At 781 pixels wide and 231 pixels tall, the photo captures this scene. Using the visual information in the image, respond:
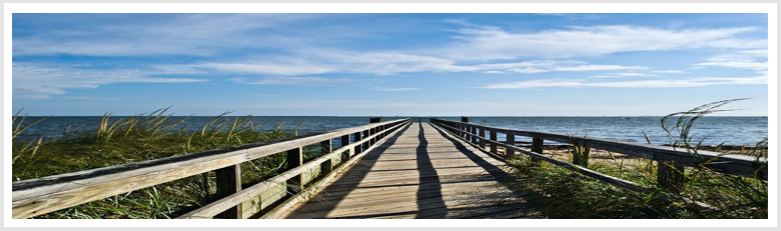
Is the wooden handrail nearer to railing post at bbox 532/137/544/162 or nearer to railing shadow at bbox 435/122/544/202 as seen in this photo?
railing shadow at bbox 435/122/544/202

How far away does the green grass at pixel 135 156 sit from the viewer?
308cm

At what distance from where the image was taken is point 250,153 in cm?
346

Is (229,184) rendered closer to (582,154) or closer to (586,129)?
(582,154)

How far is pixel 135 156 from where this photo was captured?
14.2 ft

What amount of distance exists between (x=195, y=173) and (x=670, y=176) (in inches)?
126

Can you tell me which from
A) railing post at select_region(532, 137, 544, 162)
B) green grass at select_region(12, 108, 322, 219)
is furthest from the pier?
green grass at select_region(12, 108, 322, 219)

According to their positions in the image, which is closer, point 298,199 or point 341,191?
point 298,199

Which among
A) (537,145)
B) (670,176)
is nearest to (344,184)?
(537,145)

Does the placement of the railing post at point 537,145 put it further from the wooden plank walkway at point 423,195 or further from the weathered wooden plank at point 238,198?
the weathered wooden plank at point 238,198

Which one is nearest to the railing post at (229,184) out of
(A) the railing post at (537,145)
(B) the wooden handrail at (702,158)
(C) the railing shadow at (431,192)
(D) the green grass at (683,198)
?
(C) the railing shadow at (431,192)

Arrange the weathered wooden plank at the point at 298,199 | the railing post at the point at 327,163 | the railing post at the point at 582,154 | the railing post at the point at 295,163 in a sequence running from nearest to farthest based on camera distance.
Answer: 1. the weathered wooden plank at the point at 298,199
2. the railing post at the point at 295,163
3. the railing post at the point at 582,154
4. the railing post at the point at 327,163

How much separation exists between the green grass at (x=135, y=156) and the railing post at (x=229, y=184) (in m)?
0.10
